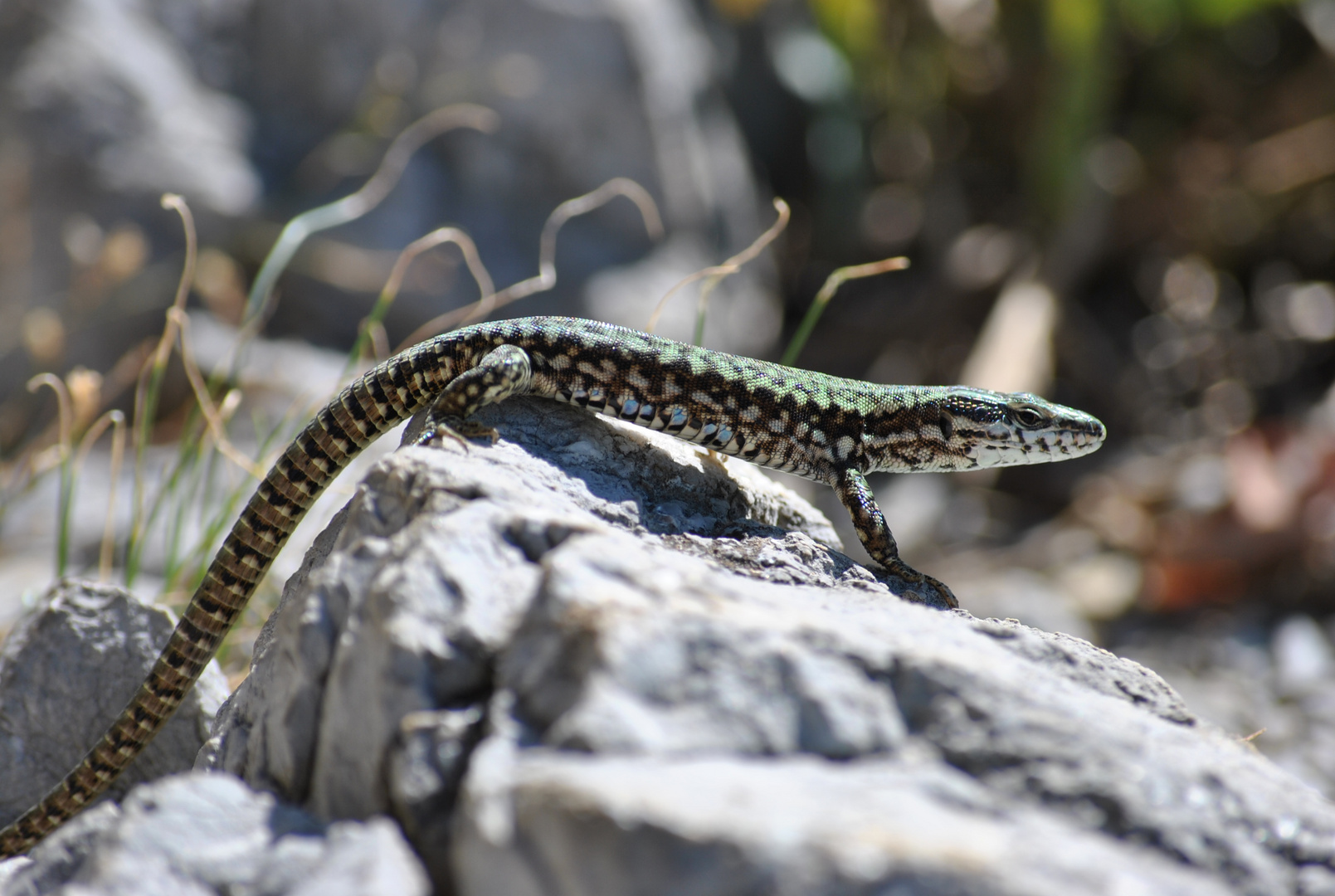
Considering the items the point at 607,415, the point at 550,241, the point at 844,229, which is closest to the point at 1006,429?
the point at 607,415

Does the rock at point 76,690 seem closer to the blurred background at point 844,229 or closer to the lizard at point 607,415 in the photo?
the lizard at point 607,415

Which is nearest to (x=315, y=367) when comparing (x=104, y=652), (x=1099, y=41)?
(x=104, y=652)

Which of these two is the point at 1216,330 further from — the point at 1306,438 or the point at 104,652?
the point at 104,652

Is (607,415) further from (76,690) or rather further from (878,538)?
(76,690)

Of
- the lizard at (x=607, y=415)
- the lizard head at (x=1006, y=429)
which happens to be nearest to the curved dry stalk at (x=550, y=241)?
the lizard at (x=607, y=415)

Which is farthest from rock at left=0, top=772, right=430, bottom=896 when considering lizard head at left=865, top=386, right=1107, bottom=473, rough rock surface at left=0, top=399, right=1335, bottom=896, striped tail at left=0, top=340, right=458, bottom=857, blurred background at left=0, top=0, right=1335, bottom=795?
blurred background at left=0, top=0, right=1335, bottom=795
